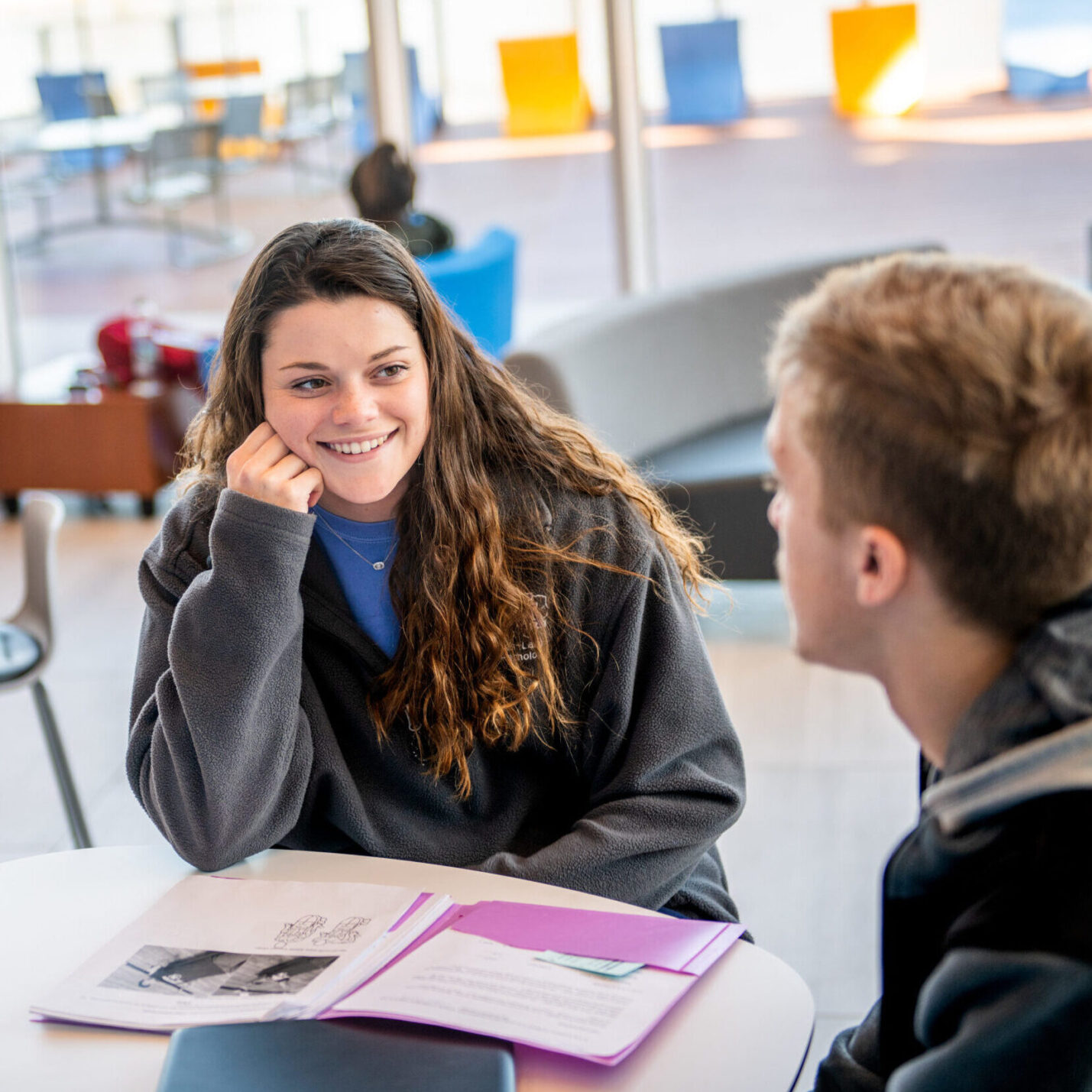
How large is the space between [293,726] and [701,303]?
9.42 ft

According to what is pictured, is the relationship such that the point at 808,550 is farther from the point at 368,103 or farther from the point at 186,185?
Answer: the point at 368,103

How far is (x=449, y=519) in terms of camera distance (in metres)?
1.64

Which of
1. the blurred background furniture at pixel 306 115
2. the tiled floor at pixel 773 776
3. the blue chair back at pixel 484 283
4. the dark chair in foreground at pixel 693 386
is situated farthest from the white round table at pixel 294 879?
the blurred background furniture at pixel 306 115

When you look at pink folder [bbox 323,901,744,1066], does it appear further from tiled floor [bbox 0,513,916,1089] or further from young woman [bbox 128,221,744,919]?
tiled floor [bbox 0,513,916,1089]

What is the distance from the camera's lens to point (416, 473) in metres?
1.69

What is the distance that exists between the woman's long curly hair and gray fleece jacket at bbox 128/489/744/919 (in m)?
0.03

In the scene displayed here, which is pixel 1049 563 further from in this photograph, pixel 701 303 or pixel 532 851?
pixel 701 303

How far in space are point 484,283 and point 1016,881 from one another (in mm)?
4113

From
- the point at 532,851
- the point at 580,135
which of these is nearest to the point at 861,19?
the point at 580,135

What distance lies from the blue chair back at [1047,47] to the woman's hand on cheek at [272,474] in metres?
4.91

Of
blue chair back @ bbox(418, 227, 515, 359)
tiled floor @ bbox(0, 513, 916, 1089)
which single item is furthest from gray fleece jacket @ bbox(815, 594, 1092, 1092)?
blue chair back @ bbox(418, 227, 515, 359)

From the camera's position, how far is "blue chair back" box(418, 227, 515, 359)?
4.62 meters

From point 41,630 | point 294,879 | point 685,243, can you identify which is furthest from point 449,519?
point 685,243

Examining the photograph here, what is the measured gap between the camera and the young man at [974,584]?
0.85m
